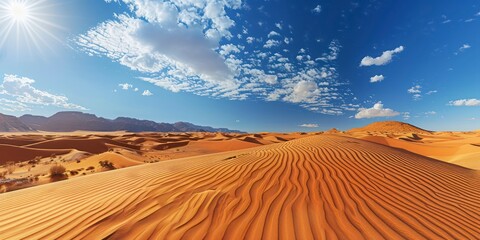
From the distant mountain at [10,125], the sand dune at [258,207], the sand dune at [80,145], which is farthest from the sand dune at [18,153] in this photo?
the distant mountain at [10,125]

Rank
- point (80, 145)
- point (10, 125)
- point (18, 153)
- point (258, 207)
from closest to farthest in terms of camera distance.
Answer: point (258, 207) → point (18, 153) → point (80, 145) → point (10, 125)

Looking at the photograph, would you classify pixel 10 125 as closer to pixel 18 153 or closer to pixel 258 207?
pixel 18 153

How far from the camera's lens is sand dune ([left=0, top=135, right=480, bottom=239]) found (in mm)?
2963

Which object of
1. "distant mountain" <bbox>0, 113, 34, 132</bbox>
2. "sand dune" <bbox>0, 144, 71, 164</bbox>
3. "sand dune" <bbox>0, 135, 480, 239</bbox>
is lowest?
"sand dune" <bbox>0, 144, 71, 164</bbox>

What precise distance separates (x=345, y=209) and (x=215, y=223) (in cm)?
207

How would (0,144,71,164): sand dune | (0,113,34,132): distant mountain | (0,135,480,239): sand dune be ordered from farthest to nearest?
(0,113,34,132): distant mountain
(0,144,71,164): sand dune
(0,135,480,239): sand dune

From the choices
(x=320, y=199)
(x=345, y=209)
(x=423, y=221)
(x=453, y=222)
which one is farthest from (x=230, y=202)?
(x=453, y=222)

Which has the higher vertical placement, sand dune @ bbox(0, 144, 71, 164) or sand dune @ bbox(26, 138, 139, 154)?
sand dune @ bbox(26, 138, 139, 154)

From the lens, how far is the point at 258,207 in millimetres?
3561

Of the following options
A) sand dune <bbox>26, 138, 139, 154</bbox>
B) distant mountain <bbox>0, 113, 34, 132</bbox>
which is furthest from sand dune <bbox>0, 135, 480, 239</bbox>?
distant mountain <bbox>0, 113, 34, 132</bbox>

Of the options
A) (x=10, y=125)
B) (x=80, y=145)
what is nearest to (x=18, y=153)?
(x=80, y=145)

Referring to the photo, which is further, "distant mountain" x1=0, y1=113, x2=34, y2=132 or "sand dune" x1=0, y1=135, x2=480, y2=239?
"distant mountain" x1=0, y1=113, x2=34, y2=132

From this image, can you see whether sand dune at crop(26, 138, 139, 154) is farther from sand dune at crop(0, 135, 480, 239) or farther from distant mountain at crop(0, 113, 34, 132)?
distant mountain at crop(0, 113, 34, 132)

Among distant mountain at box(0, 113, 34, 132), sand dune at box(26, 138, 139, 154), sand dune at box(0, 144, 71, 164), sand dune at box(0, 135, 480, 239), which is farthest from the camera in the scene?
distant mountain at box(0, 113, 34, 132)
